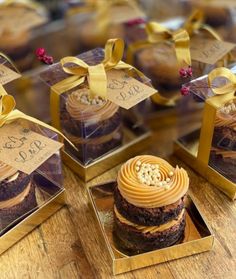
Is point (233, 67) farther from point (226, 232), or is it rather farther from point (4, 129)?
point (4, 129)

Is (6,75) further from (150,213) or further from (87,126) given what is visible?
(150,213)

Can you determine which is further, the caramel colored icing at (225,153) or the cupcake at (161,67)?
the cupcake at (161,67)

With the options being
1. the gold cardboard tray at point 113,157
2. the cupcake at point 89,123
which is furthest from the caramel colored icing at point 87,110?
the gold cardboard tray at point 113,157

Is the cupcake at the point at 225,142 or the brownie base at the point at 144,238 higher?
the cupcake at the point at 225,142

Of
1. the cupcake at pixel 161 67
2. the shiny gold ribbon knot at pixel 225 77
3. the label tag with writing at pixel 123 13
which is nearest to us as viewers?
the shiny gold ribbon knot at pixel 225 77

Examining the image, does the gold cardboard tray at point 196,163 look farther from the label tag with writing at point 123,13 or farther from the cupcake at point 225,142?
the label tag with writing at point 123,13

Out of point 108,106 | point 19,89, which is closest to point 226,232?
point 108,106
